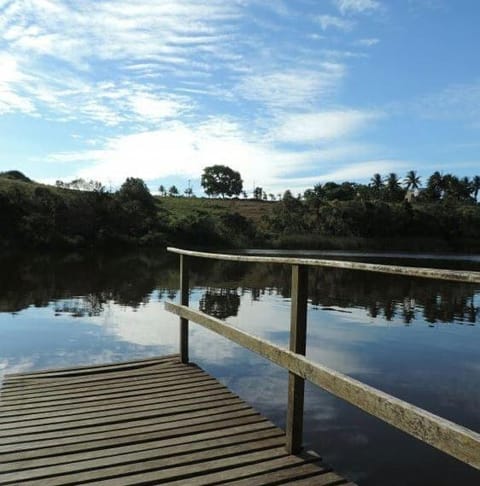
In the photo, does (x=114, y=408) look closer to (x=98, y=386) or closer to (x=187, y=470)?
(x=98, y=386)

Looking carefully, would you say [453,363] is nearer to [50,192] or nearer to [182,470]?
[182,470]

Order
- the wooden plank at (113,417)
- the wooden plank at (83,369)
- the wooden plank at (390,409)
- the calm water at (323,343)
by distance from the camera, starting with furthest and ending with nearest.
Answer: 1. the wooden plank at (83,369)
2. the calm water at (323,343)
3. the wooden plank at (113,417)
4. the wooden plank at (390,409)

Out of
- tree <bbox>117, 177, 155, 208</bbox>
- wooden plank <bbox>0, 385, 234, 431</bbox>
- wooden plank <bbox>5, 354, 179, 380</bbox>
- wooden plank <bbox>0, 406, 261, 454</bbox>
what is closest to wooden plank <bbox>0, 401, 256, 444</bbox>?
wooden plank <bbox>0, 406, 261, 454</bbox>

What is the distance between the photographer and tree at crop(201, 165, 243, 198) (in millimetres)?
129375

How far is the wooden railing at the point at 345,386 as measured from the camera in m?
2.70

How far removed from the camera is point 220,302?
781 inches

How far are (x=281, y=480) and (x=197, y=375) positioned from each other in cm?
300

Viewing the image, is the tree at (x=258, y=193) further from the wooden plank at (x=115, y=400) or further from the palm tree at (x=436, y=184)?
the wooden plank at (x=115, y=400)

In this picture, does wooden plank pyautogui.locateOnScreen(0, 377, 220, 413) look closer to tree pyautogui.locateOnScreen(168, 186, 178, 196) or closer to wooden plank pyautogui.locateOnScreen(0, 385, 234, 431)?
wooden plank pyautogui.locateOnScreen(0, 385, 234, 431)

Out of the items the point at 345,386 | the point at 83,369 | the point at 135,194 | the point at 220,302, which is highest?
the point at 135,194

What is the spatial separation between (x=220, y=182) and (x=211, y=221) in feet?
174

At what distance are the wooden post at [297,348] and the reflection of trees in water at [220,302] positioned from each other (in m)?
11.8

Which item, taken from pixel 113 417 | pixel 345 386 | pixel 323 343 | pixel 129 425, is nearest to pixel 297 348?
pixel 345 386

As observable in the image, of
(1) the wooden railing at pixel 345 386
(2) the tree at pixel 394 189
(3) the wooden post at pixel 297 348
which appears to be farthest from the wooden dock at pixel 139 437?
(2) the tree at pixel 394 189
